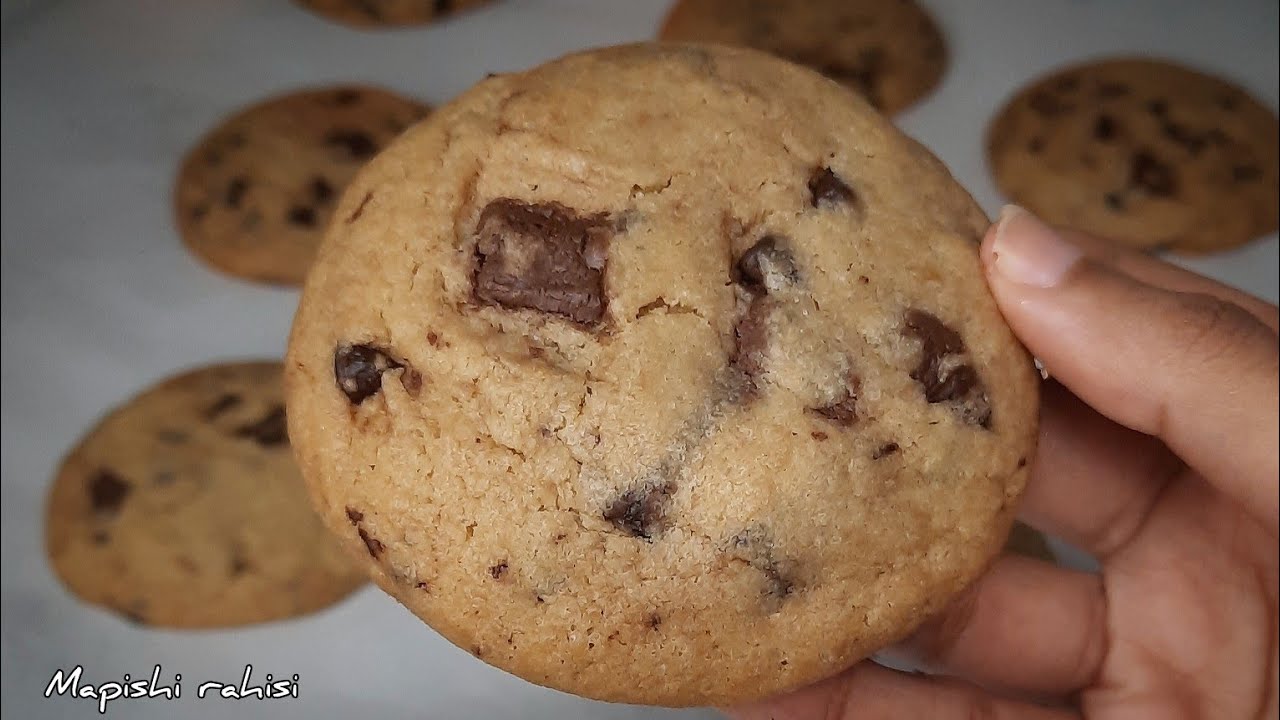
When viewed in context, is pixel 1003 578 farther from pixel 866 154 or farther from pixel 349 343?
pixel 349 343

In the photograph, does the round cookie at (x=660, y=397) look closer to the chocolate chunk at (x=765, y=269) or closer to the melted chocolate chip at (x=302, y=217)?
the chocolate chunk at (x=765, y=269)

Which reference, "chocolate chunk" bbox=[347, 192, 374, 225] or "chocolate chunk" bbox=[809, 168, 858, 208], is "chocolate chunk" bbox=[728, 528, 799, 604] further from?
"chocolate chunk" bbox=[347, 192, 374, 225]

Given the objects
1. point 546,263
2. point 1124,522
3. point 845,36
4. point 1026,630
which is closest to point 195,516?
point 546,263

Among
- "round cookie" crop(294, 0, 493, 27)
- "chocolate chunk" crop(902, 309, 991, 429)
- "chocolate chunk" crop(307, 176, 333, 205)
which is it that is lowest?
"chocolate chunk" crop(307, 176, 333, 205)

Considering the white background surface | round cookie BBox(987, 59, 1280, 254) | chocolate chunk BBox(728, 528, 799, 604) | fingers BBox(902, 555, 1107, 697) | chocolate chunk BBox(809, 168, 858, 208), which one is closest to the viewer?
chocolate chunk BBox(728, 528, 799, 604)

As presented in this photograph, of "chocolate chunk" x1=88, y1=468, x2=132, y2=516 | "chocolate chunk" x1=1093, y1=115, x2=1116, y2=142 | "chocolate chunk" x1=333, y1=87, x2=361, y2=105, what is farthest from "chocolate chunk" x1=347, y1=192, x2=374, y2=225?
"chocolate chunk" x1=1093, y1=115, x2=1116, y2=142

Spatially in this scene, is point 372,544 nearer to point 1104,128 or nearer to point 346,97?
point 346,97
